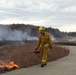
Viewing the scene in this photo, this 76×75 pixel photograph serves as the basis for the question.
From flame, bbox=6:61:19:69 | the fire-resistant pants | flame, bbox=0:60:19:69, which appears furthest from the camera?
the fire-resistant pants

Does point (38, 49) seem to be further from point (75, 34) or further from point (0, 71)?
point (75, 34)

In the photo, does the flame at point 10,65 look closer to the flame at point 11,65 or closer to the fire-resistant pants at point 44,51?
the flame at point 11,65

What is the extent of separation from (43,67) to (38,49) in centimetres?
215

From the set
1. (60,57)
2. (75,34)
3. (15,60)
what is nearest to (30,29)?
(60,57)

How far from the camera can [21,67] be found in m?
12.8

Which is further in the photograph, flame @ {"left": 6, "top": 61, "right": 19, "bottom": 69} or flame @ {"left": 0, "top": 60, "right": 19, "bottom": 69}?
flame @ {"left": 6, "top": 61, "right": 19, "bottom": 69}

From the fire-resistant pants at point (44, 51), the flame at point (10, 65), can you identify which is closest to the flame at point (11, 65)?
the flame at point (10, 65)

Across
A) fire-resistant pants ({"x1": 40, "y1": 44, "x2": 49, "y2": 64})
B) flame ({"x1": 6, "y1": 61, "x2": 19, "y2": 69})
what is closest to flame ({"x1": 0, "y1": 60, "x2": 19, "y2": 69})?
flame ({"x1": 6, "y1": 61, "x2": 19, "y2": 69})

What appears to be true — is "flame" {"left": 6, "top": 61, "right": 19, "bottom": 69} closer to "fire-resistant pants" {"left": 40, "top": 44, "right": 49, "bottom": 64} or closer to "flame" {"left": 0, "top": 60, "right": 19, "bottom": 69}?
"flame" {"left": 0, "top": 60, "right": 19, "bottom": 69}

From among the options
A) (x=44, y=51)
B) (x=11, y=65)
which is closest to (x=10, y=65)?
(x=11, y=65)

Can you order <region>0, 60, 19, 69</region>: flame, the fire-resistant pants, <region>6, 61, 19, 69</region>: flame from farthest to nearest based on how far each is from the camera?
1. the fire-resistant pants
2. <region>6, 61, 19, 69</region>: flame
3. <region>0, 60, 19, 69</region>: flame

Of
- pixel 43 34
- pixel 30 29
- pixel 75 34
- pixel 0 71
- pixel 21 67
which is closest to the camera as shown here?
pixel 0 71

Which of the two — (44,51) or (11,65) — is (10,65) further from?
(44,51)

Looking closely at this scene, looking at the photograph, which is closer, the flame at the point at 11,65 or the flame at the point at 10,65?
the flame at the point at 10,65
